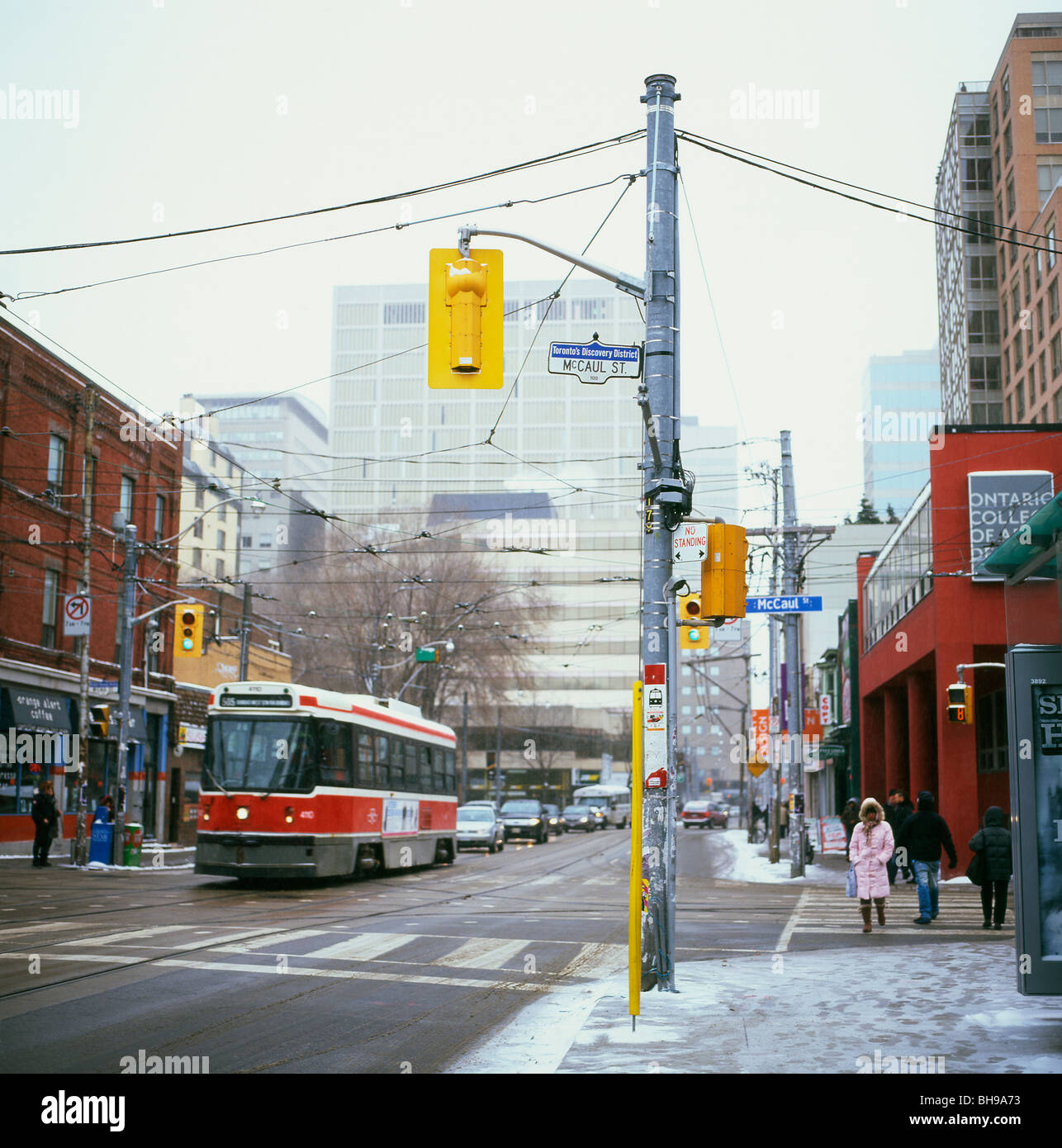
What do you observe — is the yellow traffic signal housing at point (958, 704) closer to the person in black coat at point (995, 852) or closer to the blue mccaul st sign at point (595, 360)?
the person in black coat at point (995, 852)

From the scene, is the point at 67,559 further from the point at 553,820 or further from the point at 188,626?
the point at 553,820

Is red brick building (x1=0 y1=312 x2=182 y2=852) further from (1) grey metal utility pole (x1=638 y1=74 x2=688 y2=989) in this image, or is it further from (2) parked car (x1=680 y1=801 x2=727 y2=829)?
(2) parked car (x1=680 y1=801 x2=727 y2=829)

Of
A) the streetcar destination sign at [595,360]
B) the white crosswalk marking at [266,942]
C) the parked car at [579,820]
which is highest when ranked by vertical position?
the streetcar destination sign at [595,360]

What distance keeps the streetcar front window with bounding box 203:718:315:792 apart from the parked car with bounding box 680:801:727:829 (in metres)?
57.1

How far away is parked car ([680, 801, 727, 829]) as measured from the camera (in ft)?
255

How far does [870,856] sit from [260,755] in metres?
10.3

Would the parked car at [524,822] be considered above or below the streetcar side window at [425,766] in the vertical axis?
below

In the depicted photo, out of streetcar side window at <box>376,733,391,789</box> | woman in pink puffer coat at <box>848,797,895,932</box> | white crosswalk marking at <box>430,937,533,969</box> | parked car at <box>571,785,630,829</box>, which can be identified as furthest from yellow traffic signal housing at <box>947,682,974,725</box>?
parked car at <box>571,785,630,829</box>

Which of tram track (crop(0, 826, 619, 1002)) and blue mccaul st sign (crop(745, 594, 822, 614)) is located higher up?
blue mccaul st sign (crop(745, 594, 822, 614))

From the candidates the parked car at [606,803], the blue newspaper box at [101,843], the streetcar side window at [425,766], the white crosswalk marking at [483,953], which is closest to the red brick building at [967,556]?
the streetcar side window at [425,766]

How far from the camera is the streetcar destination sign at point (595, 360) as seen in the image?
38.6 feet

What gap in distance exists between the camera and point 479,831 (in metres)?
41.9

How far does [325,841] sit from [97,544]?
1959 centimetres

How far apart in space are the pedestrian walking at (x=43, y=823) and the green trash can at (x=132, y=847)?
→ 1.61 m
